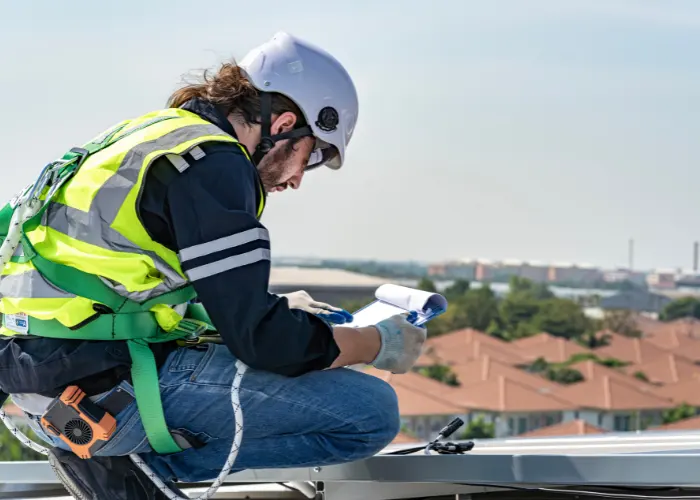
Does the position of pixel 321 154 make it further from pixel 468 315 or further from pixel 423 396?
pixel 468 315

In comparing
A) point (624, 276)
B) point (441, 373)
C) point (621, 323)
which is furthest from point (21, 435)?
point (624, 276)

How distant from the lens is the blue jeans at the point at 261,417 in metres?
2.53

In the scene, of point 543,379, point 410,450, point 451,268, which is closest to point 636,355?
point 543,379

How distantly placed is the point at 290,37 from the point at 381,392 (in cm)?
85

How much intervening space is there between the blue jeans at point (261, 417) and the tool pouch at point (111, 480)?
0.04m

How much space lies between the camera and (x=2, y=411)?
2.67 metres

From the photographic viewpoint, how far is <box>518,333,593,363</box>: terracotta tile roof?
68.2 meters

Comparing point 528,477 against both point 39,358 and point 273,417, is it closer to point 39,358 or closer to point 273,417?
point 273,417

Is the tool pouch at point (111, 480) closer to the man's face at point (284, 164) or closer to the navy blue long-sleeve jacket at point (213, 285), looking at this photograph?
the navy blue long-sleeve jacket at point (213, 285)

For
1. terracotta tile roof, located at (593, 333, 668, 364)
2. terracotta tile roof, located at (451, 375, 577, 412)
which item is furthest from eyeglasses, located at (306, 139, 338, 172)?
terracotta tile roof, located at (593, 333, 668, 364)

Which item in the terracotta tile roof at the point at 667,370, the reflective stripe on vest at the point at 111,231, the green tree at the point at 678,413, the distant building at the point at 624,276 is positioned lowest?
the green tree at the point at 678,413

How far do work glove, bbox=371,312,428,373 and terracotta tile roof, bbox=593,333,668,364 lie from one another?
6687cm

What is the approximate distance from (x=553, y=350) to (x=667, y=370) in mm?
6623

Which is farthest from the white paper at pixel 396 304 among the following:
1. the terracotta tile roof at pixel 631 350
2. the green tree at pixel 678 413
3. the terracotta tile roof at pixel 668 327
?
the terracotta tile roof at pixel 668 327
